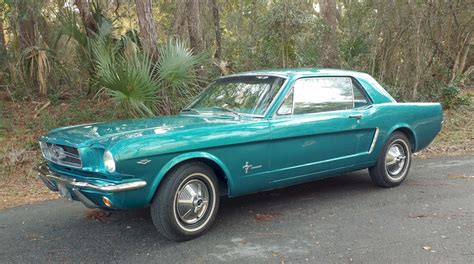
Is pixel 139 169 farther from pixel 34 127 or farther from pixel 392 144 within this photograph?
pixel 34 127

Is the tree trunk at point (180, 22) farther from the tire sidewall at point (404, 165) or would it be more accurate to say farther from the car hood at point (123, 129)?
the car hood at point (123, 129)

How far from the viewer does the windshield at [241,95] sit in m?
5.18

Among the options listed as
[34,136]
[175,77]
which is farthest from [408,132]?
[34,136]

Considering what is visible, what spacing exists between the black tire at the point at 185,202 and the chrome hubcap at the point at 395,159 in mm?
→ 2702

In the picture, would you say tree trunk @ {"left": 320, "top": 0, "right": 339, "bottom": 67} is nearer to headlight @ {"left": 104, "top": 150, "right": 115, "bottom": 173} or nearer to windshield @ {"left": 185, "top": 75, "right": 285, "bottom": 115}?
windshield @ {"left": 185, "top": 75, "right": 285, "bottom": 115}

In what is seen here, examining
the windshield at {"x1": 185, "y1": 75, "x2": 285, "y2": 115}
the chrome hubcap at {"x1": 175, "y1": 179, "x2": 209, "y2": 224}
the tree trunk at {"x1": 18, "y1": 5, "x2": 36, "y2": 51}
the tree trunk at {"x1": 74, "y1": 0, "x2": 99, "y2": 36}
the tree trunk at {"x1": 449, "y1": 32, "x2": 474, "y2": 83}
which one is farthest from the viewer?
the tree trunk at {"x1": 449, "y1": 32, "x2": 474, "y2": 83}

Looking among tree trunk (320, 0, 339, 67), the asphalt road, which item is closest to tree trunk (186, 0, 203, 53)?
tree trunk (320, 0, 339, 67)

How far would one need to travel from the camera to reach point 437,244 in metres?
4.23

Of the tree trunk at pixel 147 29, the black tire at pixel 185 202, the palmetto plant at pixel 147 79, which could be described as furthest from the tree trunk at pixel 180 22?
the black tire at pixel 185 202

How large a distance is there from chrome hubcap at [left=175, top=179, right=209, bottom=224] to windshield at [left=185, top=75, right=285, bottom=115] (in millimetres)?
1051

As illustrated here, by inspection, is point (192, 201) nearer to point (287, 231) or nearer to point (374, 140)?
point (287, 231)

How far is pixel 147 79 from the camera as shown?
7.48 metres

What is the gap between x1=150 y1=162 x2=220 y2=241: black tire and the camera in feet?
14.0

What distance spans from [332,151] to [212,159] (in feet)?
5.46
